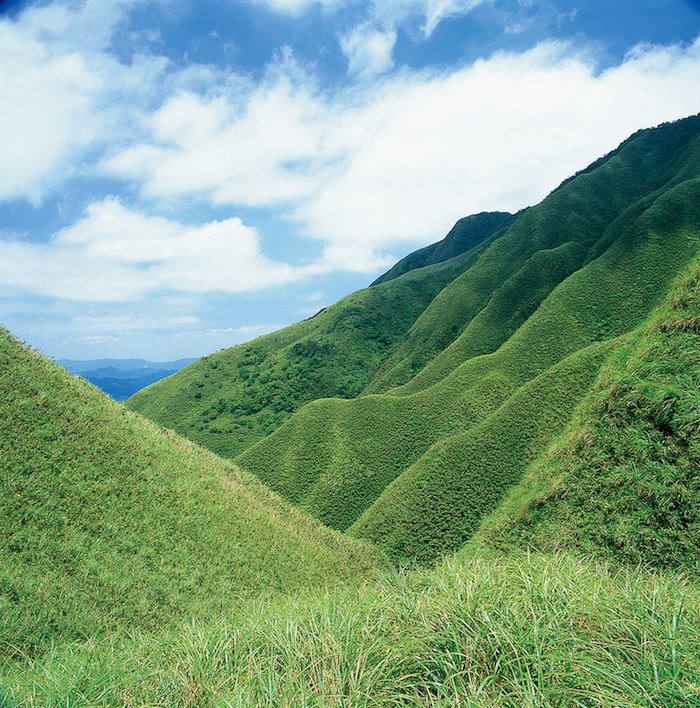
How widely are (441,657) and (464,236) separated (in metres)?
181

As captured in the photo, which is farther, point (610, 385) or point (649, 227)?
point (649, 227)

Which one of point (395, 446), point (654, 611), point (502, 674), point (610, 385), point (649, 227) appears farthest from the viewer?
point (649, 227)

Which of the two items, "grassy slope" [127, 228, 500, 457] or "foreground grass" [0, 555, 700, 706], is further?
"grassy slope" [127, 228, 500, 457]

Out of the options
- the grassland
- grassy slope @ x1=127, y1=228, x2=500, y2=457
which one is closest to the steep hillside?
grassy slope @ x1=127, y1=228, x2=500, y2=457

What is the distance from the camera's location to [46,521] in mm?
13078

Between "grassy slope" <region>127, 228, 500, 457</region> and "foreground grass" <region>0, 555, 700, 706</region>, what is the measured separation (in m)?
83.7

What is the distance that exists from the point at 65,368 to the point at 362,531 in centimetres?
2456

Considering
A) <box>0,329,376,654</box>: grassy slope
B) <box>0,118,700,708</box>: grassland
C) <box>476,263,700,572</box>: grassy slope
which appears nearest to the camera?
<box>0,118,700,708</box>: grassland

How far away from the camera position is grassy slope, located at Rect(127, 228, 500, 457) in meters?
94.6

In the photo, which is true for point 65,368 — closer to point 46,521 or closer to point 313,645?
point 46,521

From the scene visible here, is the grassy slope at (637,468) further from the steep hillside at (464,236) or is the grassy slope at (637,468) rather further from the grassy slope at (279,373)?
the steep hillside at (464,236)

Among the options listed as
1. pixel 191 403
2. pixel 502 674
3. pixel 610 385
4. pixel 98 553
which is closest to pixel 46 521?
pixel 98 553

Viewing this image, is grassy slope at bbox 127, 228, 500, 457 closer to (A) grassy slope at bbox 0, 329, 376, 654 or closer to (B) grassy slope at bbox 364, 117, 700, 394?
(B) grassy slope at bbox 364, 117, 700, 394

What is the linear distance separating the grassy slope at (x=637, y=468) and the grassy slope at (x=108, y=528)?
9489 mm
